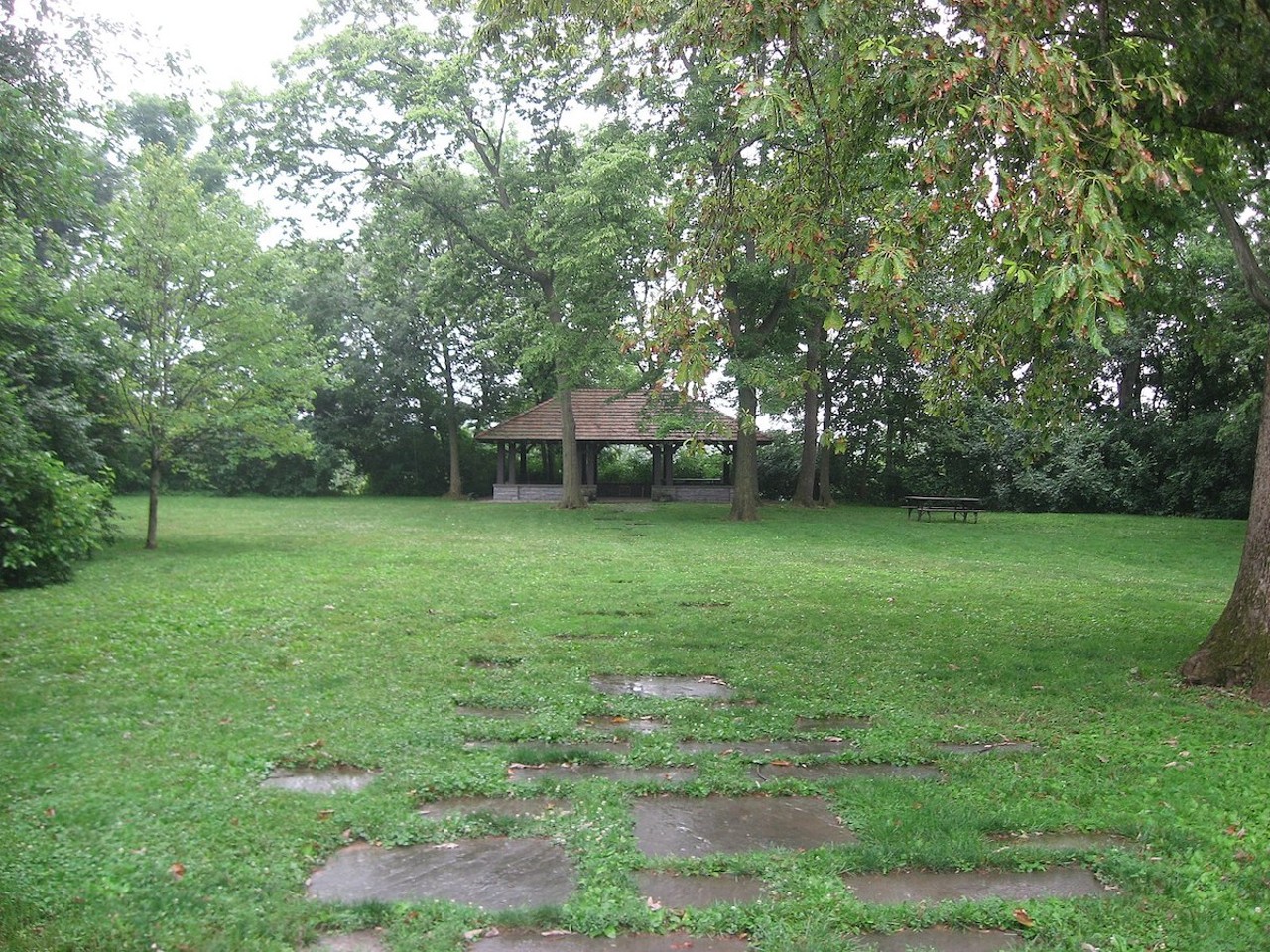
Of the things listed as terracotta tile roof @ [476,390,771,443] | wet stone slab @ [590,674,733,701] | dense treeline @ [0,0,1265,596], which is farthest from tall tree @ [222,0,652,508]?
wet stone slab @ [590,674,733,701]

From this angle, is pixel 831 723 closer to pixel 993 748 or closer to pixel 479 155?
pixel 993 748

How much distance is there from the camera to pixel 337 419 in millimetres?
36562

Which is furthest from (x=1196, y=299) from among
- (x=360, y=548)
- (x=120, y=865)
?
(x=360, y=548)

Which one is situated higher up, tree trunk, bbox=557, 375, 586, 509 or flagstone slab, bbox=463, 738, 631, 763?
tree trunk, bbox=557, 375, 586, 509

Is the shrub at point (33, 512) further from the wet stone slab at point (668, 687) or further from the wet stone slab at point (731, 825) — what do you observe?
the wet stone slab at point (731, 825)

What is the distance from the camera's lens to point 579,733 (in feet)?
17.6

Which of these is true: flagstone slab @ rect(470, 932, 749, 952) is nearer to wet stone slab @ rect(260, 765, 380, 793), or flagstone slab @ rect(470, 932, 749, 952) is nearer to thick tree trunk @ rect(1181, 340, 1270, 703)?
wet stone slab @ rect(260, 765, 380, 793)

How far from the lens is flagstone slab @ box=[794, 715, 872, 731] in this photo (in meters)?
5.55

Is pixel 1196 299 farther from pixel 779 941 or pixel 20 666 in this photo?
pixel 20 666

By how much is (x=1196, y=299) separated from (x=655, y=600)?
6.42 metres

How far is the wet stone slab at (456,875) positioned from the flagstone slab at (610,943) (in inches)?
8.1

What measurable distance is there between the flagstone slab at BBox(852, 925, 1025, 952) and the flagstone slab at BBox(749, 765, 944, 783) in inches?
57.1

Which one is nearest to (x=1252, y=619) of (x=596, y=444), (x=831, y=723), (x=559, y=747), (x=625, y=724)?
(x=831, y=723)

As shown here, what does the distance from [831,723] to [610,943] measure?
299 cm
